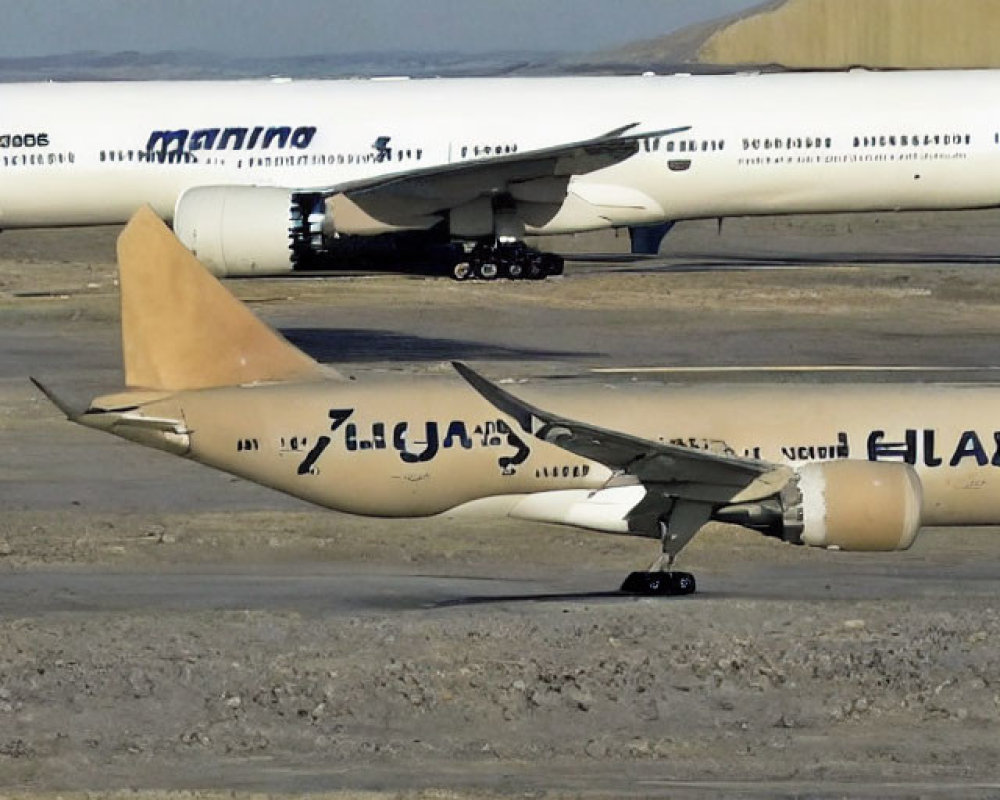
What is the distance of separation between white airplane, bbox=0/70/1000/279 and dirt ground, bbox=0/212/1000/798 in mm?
15007

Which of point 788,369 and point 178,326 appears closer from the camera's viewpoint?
point 178,326

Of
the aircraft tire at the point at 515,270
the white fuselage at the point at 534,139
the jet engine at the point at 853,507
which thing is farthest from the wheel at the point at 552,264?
the jet engine at the point at 853,507

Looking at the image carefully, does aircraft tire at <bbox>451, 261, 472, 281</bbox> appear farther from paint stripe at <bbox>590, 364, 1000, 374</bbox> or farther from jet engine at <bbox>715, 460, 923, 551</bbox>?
jet engine at <bbox>715, 460, 923, 551</bbox>

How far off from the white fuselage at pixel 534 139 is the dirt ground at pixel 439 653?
592 inches

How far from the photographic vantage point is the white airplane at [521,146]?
180 ft

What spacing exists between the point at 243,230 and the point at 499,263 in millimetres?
11075

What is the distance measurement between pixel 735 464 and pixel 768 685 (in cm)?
353

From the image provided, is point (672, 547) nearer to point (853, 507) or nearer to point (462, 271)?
point (853, 507)

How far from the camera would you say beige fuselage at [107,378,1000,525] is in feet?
89.7

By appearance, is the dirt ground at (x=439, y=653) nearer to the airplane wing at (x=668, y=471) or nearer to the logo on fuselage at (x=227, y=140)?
the airplane wing at (x=668, y=471)

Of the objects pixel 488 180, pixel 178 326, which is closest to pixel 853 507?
pixel 178 326

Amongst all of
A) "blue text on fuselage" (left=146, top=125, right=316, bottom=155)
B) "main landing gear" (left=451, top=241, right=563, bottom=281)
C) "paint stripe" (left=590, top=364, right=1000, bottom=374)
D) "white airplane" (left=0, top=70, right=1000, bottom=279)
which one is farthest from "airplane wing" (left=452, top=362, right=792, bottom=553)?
"main landing gear" (left=451, top=241, right=563, bottom=281)

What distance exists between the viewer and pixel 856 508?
83.3 feet

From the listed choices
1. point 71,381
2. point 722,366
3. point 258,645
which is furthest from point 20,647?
point 722,366
